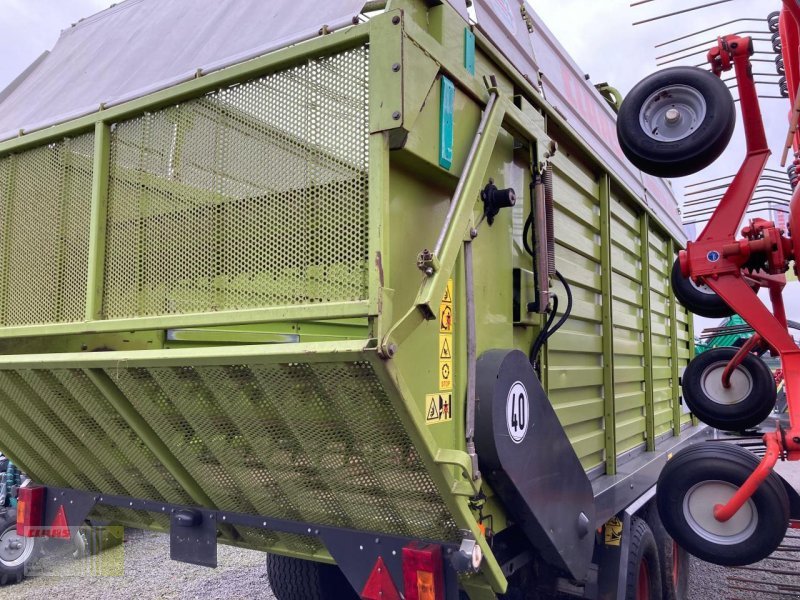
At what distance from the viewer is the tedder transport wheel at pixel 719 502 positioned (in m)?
2.54

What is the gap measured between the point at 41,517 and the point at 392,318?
2251 mm

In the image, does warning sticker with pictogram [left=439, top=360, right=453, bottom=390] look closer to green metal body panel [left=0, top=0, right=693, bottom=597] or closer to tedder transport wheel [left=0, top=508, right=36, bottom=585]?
green metal body panel [left=0, top=0, right=693, bottom=597]

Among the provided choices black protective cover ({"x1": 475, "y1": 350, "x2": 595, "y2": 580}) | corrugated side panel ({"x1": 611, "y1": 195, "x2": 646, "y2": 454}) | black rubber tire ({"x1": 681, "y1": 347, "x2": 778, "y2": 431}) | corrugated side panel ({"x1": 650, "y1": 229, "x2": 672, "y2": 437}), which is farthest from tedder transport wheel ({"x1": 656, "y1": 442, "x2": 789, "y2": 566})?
corrugated side panel ({"x1": 650, "y1": 229, "x2": 672, "y2": 437})

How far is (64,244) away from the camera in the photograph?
242 centimetres

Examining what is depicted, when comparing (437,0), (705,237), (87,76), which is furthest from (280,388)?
(705,237)

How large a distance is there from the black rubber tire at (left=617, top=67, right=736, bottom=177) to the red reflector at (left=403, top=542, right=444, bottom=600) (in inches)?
73.0

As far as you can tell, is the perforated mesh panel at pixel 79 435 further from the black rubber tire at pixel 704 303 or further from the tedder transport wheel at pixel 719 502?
the black rubber tire at pixel 704 303

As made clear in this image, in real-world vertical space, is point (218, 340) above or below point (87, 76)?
below

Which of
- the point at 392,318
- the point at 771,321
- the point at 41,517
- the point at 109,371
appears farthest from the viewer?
the point at 41,517

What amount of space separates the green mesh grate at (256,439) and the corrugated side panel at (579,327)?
1.08 m

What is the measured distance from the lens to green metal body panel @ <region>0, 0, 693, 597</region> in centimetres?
178

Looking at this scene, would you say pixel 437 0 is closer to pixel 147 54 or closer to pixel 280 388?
pixel 147 54

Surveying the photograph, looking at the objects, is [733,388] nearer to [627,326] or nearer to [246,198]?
[627,326]

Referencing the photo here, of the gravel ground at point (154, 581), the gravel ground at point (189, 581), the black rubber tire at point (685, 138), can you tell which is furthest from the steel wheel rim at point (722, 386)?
the gravel ground at point (154, 581)
